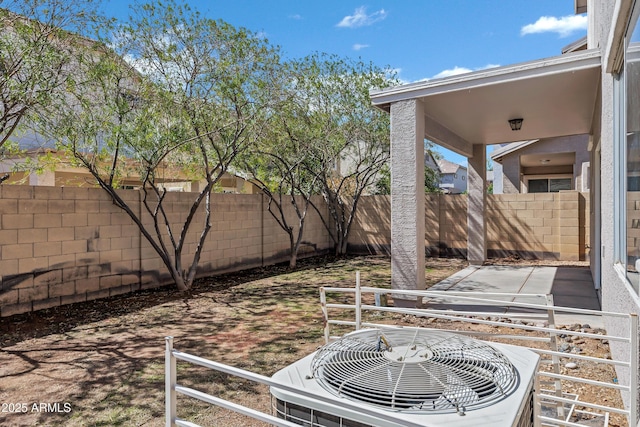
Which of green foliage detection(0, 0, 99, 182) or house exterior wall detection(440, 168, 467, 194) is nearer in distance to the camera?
green foliage detection(0, 0, 99, 182)

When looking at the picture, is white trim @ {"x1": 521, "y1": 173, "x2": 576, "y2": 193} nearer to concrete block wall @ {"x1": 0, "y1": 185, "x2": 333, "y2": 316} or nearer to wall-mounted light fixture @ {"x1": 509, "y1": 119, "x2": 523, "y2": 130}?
wall-mounted light fixture @ {"x1": 509, "y1": 119, "x2": 523, "y2": 130}

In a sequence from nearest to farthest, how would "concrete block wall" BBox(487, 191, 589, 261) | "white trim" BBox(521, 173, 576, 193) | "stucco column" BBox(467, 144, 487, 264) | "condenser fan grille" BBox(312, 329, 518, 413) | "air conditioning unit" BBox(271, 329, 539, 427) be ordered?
"air conditioning unit" BBox(271, 329, 539, 427), "condenser fan grille" BBox(312, 329, 518, 413), "stucco column" BBox(467, 144, 487, 264), "concrete block wall" BBox(487, 191, 589, 261), "white trim" BBox(521, 173, 576, 193)

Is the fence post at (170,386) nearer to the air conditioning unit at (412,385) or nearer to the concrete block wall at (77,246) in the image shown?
the air conditioning unit at (412,385)

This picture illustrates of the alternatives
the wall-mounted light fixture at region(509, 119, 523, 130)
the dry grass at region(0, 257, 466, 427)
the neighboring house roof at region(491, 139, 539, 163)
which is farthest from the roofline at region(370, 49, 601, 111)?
the neighboring house roof at region(491, 139, 539, 163)

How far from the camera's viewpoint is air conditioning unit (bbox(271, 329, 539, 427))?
1341mm

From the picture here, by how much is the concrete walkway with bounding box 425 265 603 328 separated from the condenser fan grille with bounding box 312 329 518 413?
12.1 feet

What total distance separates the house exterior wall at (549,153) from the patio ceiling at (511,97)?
478 cm

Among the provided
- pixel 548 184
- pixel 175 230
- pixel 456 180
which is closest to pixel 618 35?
pixel 175 230

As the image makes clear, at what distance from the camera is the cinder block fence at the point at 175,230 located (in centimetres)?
585

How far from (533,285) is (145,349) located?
20.1 feet

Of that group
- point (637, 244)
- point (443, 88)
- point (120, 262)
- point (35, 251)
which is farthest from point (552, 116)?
point (35, 251)

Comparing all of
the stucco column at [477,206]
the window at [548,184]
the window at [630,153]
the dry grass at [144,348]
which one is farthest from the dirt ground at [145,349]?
the window at [548,184]

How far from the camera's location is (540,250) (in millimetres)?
10617

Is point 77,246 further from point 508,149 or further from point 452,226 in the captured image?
point 508,149
